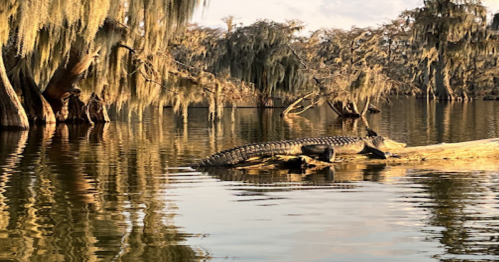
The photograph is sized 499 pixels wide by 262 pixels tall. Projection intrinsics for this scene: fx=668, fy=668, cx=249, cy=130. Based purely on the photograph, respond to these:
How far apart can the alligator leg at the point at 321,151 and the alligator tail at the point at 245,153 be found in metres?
0.38

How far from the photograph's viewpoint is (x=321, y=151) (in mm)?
12109

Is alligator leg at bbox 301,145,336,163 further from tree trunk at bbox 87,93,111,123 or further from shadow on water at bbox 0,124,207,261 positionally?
tree trunk at bbox 87,93,111,123

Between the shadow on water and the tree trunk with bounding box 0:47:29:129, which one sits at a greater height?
the tree trunk with bounding box 0:47:29:129

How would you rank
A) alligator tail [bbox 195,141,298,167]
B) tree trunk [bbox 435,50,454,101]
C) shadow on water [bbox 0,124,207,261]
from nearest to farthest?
shadow on water [bbox 0,124,207,261], alligator tail [bbox 195,141,298,167], tree trunk [bbox 435,50,454,101]

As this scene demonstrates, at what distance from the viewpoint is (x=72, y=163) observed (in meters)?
12.8

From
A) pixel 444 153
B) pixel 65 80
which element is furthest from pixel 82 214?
pixel 65 80

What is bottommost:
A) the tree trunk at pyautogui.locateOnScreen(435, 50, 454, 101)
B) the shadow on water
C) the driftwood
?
the shadow on water

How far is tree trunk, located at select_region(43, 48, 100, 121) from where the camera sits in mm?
25828

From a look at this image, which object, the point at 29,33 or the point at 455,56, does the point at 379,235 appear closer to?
the point at 29,33

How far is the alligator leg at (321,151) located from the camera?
470 inches

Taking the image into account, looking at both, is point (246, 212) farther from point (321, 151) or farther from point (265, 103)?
point (265, 103)

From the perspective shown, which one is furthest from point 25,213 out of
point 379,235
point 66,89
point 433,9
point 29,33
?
point 433,9

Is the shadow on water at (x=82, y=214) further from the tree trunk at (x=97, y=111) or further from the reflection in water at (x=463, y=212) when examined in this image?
the tree trunk at (x=97, y=111)

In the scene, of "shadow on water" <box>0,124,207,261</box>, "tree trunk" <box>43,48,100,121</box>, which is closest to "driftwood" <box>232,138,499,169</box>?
"shadow on water" <box>0,124,207,261</box>
